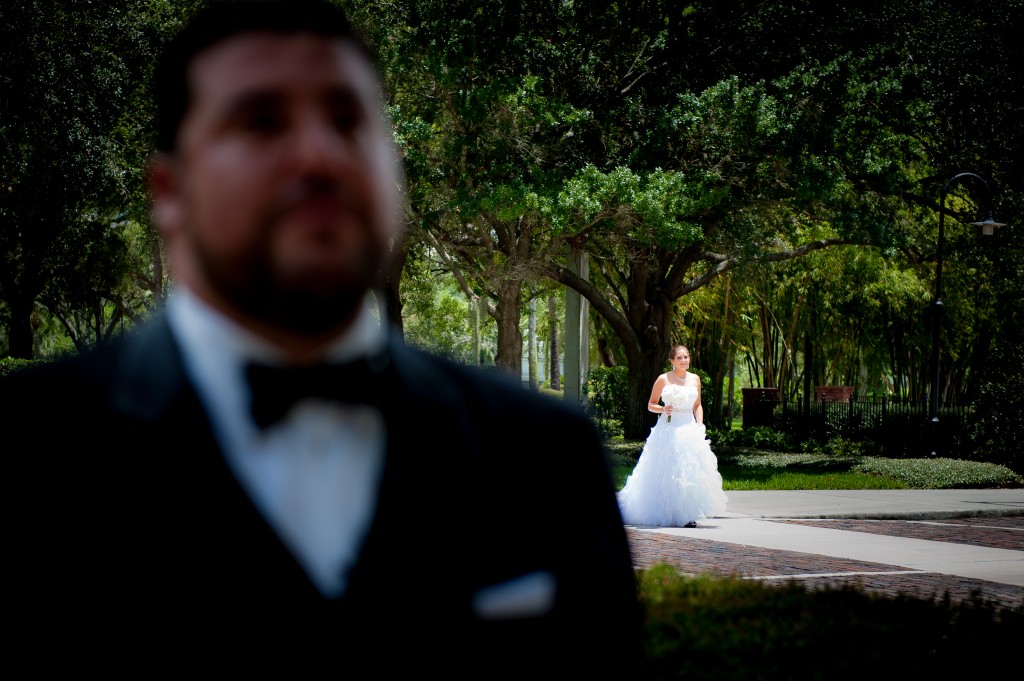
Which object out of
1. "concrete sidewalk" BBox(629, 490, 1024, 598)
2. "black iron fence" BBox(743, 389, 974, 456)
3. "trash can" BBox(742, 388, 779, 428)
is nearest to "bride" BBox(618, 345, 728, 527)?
"concrete sidewalk" BBox(629, 490, 1024, 598)

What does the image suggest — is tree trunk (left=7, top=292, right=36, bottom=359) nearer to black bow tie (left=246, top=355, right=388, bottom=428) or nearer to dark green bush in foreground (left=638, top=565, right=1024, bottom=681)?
dark green bush in foreground (left=638, top=565, right=1024, bottom=681)

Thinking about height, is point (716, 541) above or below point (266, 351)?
below

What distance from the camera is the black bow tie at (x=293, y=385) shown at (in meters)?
1.08

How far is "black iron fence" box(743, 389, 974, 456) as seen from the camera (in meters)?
27.7

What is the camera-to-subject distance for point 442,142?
21703mm

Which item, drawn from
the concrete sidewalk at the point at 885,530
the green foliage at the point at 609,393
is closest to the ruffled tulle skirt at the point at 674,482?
the concrete sidewalk at the point at 885,530

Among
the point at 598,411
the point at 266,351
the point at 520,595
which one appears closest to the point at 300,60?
the point at 266,351

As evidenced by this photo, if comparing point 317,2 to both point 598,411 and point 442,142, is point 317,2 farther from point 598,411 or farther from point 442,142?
point 598,411

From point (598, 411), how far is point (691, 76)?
1432 cm

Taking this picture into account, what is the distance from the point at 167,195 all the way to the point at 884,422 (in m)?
30.1

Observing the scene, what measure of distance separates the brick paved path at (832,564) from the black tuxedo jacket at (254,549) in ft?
24.0

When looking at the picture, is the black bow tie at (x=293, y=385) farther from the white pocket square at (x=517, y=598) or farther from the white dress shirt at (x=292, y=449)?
the white pocket square at (x=517, y=598)

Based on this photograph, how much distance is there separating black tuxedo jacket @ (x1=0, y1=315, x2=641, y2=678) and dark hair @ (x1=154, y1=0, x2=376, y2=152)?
224mm

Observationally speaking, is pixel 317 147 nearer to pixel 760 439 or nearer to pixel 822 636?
pixel 822 636
